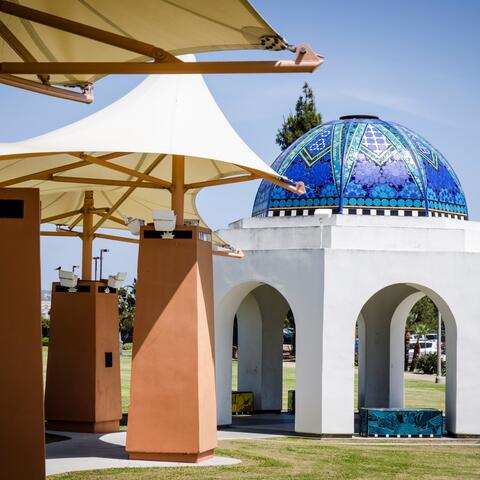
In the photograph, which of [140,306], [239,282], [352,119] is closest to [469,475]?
[140,306]

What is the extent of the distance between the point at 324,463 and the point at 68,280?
6.77m

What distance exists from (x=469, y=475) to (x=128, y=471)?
521 centimetres

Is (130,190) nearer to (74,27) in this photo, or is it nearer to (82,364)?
(82,364)

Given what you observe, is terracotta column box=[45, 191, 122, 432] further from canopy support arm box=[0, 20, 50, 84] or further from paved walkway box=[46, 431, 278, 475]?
canopy support arm box=[0, 20, 50, 84]

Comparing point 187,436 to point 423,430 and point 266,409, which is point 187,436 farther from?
point 266,409

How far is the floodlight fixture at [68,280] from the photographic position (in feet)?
69.0

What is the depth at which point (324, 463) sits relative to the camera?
17.0 meters

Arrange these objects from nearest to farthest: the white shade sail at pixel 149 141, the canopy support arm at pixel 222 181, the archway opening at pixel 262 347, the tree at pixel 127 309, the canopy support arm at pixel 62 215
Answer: the white shade sail at pixel 149 141 < the canopy support arm at pixel 222 181 < the canopy support arm at pixel 62 215 < the archway opening at pixel 262 347 < the tree at pixel 127 309

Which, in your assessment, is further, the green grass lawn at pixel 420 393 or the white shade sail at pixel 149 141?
the green grass lawn at pixel 420 393

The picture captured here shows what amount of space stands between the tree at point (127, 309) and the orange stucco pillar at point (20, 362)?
5339 centimetres

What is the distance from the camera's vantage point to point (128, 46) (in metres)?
8.26

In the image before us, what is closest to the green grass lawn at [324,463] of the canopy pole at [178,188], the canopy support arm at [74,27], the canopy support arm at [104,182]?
the canopy pole at [178,188]

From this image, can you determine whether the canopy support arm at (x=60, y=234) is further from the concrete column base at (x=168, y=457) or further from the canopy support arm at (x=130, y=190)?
the concrete column base at (x=168, y=457)

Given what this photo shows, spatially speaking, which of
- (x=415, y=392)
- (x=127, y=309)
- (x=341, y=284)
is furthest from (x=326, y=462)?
(x=127, y=309)
